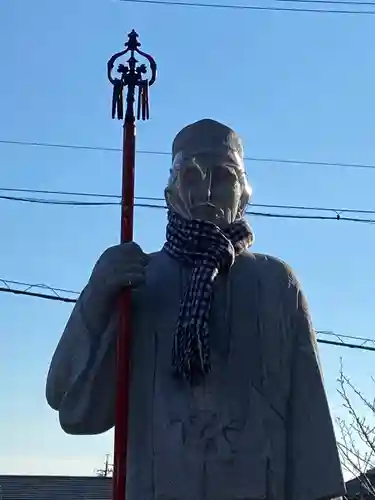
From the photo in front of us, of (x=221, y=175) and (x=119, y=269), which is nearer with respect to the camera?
(x=119, y=269)

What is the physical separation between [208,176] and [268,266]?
393mm

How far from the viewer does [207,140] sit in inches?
149

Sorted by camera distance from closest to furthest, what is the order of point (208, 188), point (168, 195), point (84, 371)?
point (84, 371) → point (208, 188) → point (168, 195)

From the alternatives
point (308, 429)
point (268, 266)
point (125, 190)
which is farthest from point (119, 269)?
point (308, 429)

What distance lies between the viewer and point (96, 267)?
3.49 meters

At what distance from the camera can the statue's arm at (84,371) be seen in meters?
3.56

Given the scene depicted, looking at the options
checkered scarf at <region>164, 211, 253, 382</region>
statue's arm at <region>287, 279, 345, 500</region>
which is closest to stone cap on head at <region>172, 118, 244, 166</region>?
checkered scarf at <region>164, 211, 253, 382</region>

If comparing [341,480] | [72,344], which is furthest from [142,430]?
[341,480]

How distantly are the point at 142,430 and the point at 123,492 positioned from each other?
21cm

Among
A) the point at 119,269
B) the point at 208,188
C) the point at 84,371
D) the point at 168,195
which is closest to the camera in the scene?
the point at 119,269

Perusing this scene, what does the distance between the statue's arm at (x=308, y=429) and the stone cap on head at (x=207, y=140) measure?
24.4 inches

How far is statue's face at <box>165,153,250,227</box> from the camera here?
145 inches

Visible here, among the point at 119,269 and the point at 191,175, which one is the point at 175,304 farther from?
the point at 191,175

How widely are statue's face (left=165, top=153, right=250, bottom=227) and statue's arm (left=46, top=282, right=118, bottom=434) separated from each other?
483mm
